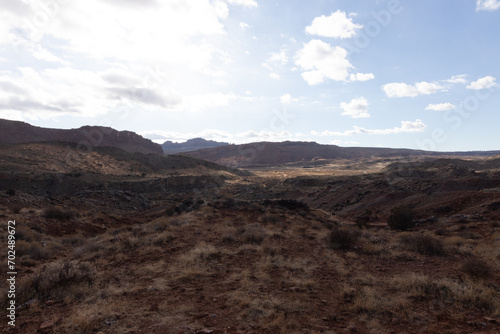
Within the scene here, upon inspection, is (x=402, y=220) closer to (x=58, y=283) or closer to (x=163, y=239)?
(x=163, y=239)

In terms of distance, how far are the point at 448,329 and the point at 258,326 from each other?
376 centimetres

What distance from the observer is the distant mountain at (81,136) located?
9538 centimetres

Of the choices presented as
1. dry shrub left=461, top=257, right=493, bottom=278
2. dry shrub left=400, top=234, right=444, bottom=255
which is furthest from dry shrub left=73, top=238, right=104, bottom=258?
dry shrub left=461, top=257, right=493, bottom=278

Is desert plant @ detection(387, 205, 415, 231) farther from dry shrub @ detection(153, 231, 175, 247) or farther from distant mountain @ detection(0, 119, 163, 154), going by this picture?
distant mountain @ detection(0, 119, 163, 154)

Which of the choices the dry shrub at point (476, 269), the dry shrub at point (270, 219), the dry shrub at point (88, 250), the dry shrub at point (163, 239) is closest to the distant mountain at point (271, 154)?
the dry shrub at point (270, 219)

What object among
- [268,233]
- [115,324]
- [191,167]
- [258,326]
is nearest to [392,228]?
[268,233]

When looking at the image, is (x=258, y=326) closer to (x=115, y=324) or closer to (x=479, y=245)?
(x=115, y=324)

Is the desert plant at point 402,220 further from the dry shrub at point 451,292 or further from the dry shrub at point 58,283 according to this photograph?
the dry shrub at point 58,283

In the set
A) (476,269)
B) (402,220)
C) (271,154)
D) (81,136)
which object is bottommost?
(402,220)

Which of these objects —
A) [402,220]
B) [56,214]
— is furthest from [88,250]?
[402,220]

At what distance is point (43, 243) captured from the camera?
13.0m

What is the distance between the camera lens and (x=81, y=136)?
115875 millimetres

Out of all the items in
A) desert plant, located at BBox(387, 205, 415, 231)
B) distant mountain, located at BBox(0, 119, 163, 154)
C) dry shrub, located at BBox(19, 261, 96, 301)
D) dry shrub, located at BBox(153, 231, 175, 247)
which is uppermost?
distant mountain, located at BBox(0, 119, 163, 154)

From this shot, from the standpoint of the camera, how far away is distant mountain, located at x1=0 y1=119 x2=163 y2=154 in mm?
95375
